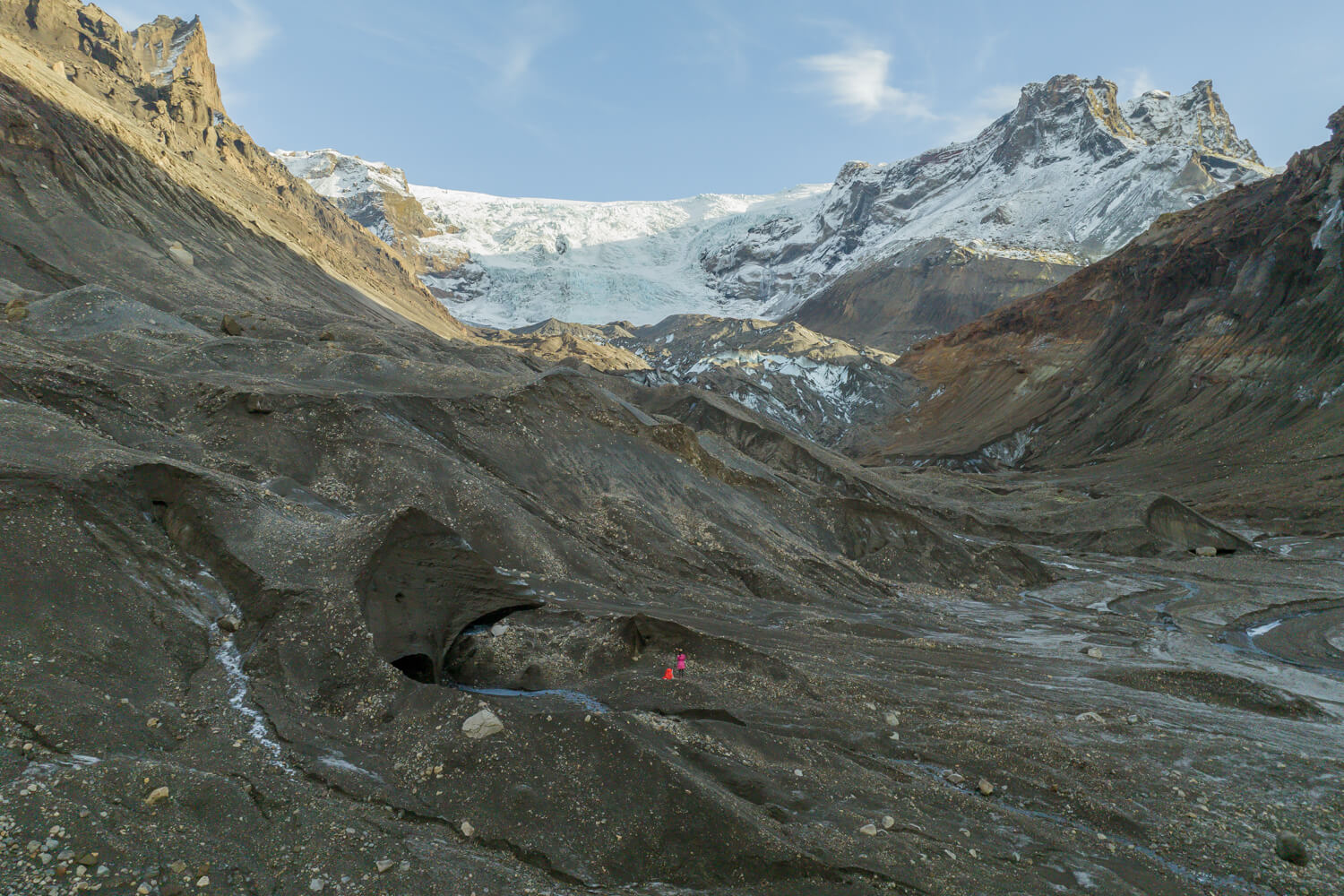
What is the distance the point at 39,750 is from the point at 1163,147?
629 feet

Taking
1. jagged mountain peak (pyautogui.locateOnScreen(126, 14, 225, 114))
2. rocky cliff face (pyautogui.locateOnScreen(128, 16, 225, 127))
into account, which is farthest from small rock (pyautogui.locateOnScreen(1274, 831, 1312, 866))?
jagged mountain peak (pyautogui.locateOnScreen(126, 14, 225, 114))

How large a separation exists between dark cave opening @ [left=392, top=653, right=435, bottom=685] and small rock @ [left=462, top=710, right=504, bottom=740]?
5.71 feet

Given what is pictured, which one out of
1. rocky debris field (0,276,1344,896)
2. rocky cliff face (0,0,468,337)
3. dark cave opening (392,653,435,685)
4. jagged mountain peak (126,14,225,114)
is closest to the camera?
rocky debris field (0,276,1344,896)

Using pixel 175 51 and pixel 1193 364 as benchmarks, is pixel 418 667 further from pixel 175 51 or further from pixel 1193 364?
pixel 175 51

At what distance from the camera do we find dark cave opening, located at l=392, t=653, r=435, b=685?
8.73 metres

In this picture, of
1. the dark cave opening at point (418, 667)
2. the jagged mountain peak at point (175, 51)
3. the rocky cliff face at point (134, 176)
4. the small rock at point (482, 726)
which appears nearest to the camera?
the small rock at point (482, 726)

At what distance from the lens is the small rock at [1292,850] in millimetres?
7090

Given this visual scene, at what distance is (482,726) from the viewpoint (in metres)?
7.12

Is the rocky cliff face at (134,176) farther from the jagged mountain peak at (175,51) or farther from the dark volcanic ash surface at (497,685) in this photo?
the dark volcanic ash surface at (497,685)

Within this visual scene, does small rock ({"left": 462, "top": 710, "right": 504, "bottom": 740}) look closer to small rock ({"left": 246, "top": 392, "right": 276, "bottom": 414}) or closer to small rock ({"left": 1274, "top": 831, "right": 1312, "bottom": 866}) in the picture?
small rock ({"left": 1274, "top": 831, "right": 1312, "bottom": 866})

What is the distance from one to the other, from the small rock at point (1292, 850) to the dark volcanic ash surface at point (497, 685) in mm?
29

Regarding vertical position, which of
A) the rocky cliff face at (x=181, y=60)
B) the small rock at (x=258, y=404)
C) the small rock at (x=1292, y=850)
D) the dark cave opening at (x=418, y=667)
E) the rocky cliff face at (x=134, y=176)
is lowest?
the dark cave opening at (x=418, y=667)

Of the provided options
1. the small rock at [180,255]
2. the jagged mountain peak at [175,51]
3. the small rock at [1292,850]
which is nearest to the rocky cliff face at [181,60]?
the jagged mountain peak at [175,51]

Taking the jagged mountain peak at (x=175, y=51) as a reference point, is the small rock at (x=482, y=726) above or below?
below
